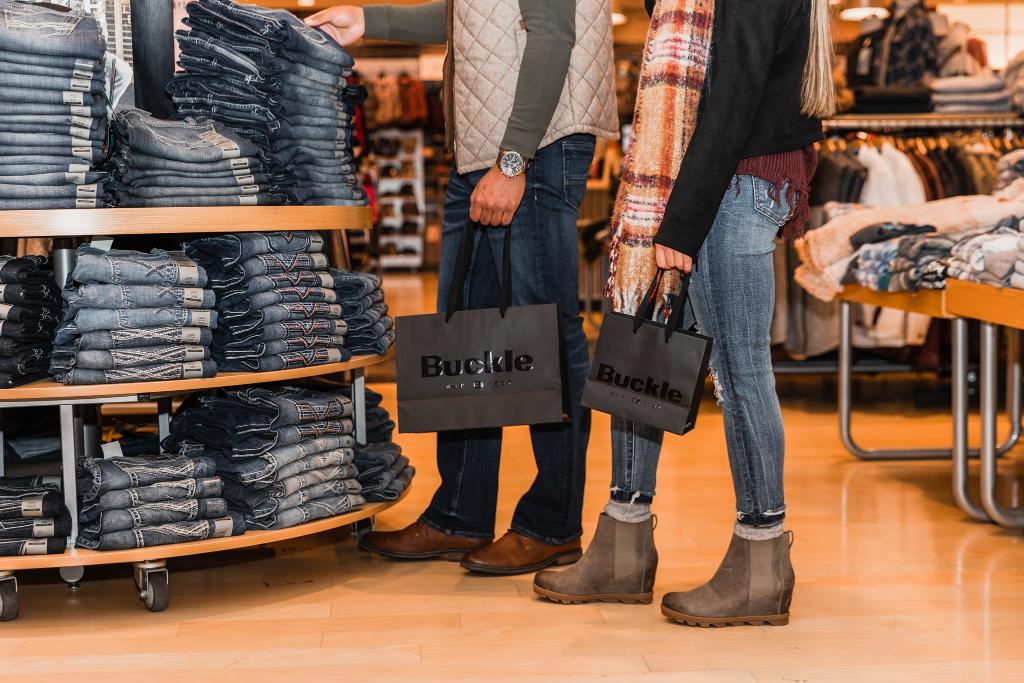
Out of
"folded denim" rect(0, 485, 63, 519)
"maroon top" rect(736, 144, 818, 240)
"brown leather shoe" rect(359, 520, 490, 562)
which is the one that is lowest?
"brown leather shoe" rect(359, 520, 490, 562)

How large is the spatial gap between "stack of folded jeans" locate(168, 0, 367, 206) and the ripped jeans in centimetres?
94

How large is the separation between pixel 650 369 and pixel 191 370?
905 mm

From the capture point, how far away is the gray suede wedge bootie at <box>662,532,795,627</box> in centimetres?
224

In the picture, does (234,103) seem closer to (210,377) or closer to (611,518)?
(210,377)

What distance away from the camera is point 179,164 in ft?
7.83

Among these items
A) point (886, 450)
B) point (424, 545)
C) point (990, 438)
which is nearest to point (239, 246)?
point (424, 545)

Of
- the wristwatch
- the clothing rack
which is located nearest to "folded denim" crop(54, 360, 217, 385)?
the wristwatch

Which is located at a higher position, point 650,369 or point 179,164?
point 179,164

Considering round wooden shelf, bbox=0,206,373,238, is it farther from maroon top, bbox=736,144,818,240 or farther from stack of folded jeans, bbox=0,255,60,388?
maroon top, bbox=736,144,818,240

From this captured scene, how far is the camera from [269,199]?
8.43 feet

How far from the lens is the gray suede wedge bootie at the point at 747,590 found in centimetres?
224

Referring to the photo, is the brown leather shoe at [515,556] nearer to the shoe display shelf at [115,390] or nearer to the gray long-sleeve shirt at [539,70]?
the shoe display shelf at [115,390]

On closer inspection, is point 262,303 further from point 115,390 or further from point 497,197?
point 497,197

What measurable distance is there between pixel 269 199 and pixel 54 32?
0.53 meters
